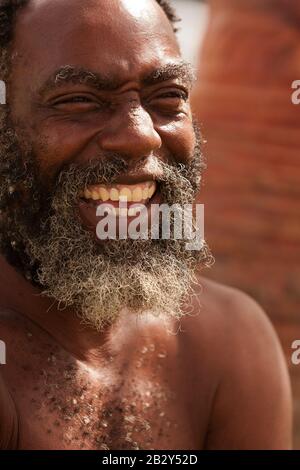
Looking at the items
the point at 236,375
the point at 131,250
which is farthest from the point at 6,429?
the point at 236,375

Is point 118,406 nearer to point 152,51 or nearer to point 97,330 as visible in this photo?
point 97,330

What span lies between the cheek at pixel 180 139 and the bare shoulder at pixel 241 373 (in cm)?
42

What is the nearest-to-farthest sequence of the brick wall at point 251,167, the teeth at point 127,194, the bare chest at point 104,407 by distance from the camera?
the bare chest at point 104,407
the teeth at point 127,194
the brick wall at point 251,167

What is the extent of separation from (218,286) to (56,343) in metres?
0.60

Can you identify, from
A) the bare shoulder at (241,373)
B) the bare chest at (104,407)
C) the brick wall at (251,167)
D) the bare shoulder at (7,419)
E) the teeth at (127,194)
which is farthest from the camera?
the brick wall at (251,167)

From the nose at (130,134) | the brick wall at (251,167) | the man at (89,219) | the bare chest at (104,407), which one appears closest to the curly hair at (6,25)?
the man at (89,219)

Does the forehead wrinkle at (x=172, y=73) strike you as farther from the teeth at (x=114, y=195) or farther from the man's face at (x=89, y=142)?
the teeth at (x=114, y=195)

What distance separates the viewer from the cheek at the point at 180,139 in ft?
8.16

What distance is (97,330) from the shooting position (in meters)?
2.57

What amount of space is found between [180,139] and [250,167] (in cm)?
A: 267

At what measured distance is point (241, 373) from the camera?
2.78 meters

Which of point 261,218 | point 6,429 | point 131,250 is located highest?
point 261,218

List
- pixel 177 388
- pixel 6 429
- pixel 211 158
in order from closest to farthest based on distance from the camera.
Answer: pixel 6 429
pixel 177 388
pixel 211 158

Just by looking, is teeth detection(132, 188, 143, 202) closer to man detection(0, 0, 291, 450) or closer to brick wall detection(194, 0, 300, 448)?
man detection(0, 0, 291, 450)
